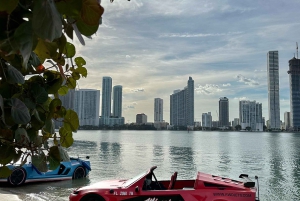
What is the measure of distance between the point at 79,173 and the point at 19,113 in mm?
17144

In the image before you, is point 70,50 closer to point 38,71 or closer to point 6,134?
point 38,71

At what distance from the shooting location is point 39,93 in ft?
4.88

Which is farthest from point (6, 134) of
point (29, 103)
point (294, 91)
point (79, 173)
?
point (294, 91)

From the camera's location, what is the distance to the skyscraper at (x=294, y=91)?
595 ft

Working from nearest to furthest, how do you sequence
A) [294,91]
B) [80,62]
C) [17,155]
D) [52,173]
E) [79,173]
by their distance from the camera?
[17,155], [80,62], [52,173], [79,173], [294,91]

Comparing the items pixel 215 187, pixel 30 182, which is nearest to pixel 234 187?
pixel 215 187

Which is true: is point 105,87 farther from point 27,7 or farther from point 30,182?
point 27,7

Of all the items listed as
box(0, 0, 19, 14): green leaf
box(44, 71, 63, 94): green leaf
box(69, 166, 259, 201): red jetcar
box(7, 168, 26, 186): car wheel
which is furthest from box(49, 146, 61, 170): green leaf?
box(7, 168, 26, 186): car wheel

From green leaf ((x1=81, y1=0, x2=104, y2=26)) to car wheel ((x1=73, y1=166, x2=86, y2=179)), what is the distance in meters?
17.2

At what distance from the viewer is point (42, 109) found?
5.11ft

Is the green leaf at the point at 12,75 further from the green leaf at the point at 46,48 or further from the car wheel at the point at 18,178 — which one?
the car wheel at the point at 18,178

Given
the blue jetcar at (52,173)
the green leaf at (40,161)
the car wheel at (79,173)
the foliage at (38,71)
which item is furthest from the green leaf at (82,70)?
the car wheel at (79,173)

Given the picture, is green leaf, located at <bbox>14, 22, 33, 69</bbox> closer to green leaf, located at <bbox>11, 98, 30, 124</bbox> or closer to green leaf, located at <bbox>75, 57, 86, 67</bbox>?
green leaf, located at <bbox>11, 98, 30, 124</bbox>

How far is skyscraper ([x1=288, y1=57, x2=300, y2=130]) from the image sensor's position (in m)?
181
